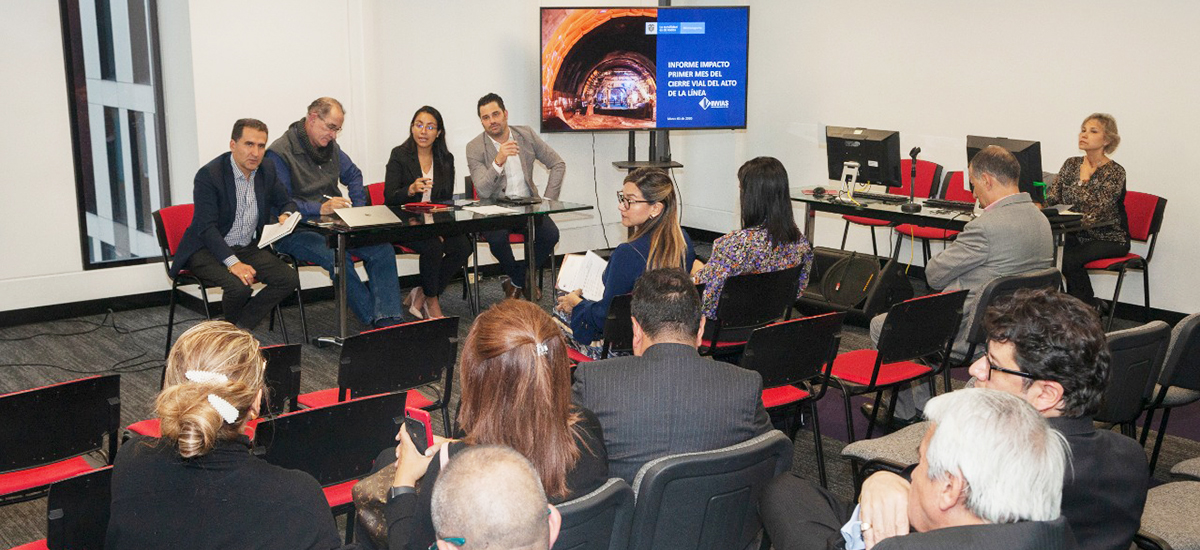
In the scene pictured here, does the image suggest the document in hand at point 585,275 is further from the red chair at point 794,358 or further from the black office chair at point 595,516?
the black office chair at point 595,516

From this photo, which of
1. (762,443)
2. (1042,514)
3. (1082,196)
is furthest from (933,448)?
(1082,196)

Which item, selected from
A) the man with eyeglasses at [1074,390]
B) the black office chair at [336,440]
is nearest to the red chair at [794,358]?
the man with eyeglasses at [1074,390]

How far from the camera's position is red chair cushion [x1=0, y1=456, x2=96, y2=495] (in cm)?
281

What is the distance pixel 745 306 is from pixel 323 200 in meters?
2.99

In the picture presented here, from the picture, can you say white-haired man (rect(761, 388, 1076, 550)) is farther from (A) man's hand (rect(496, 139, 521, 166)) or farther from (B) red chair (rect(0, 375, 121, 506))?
(A) man's hand (rect(496, 139, 521, 166))

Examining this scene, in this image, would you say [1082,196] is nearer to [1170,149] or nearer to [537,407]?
[1170,149]

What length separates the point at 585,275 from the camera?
4250 millimetres

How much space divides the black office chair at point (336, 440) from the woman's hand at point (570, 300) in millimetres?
1392

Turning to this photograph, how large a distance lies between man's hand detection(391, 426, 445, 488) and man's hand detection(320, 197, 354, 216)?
153 inches

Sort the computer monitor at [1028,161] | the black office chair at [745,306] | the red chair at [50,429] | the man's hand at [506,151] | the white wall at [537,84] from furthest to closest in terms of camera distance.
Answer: the man's hand at [506,151], the white wall at [537,84], the computer monitor at [1028,161], the black office chair at [745,306], the red chair at [50,429]

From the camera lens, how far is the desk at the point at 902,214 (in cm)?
568

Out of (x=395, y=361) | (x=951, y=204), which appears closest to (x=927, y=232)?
(x=951, y=204)

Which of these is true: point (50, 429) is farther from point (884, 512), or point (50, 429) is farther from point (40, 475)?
point (884, 512)

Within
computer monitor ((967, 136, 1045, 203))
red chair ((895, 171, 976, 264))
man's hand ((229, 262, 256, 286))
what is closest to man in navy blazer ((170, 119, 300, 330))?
man's hand ((229, 262, 256, 286))
